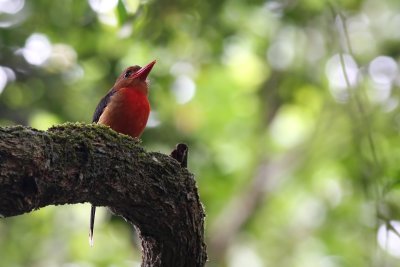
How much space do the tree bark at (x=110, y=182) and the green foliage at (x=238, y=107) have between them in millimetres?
2455

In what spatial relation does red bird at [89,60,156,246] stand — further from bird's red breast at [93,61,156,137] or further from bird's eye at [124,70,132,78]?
bird's eye at [124,70,132,78]

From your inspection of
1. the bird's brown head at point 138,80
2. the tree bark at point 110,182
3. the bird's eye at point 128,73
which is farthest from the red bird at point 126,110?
the tree bark at point 110,182

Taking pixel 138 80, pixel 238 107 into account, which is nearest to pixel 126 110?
pixel 138 80

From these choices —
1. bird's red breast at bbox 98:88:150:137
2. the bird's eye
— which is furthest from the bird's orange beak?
bird's red breast at bbox 98:88:150:137

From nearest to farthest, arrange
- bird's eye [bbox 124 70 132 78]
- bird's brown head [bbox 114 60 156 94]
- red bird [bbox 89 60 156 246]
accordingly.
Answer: red bird [bbox 89 60 156 246]
bird's brown head [bbox 114 60 156 94]
bird's eye [bbox 124 70 132 78]

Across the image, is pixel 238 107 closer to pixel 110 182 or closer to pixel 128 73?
pixel 128 73

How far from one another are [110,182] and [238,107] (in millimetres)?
9332

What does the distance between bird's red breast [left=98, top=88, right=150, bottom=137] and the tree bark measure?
1500 mm

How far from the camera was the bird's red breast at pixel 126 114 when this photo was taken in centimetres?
495

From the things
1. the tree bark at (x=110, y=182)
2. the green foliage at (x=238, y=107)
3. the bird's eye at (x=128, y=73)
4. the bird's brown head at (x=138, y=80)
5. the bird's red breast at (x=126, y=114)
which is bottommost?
the tree bark at (x=110, y=182)

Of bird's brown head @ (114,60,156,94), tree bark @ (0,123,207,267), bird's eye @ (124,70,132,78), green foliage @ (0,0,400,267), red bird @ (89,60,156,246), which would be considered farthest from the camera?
green foliage @ (0,0,400,267)

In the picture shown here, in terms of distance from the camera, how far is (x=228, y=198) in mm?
10938

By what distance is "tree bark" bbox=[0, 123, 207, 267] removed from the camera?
109 inches

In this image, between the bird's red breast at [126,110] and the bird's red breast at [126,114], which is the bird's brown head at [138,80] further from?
the bird's red breast at [126,114]
